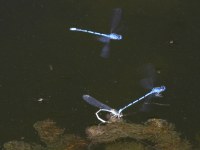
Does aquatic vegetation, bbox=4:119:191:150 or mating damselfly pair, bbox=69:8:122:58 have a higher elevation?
mating damselfly pair, bbox=69:8:122:58

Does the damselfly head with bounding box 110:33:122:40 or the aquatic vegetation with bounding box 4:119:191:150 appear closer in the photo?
the damselfly head with bounding box 110:33:122:40

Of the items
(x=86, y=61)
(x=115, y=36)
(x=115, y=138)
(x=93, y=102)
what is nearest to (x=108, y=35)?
(x=115, y=36)

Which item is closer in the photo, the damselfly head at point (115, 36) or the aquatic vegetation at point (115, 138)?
the damselfly head at point (115, 36)

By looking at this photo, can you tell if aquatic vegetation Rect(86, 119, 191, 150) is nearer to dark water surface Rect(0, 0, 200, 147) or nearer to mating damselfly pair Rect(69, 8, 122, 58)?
dark water surface Rect(0, 0, 200, 147)

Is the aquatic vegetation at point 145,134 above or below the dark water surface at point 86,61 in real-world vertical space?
below

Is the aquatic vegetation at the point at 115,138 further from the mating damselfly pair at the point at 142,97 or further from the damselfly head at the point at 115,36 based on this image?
the damselfly head at the point at 115,36

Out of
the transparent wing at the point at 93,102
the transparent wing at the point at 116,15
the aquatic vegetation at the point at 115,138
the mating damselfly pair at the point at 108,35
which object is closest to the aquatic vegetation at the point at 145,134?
the aquatic vegetation at the point at 115,138

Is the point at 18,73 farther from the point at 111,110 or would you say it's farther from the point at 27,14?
the point at 111,110

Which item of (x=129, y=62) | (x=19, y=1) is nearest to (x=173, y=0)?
(x=129, y=62)

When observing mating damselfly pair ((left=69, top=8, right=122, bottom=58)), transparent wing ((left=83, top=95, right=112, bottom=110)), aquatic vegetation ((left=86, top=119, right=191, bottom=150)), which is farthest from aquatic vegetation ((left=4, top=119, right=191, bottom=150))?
mating damselfly pair ((left=69, top=8, right=122, bottom=58))
